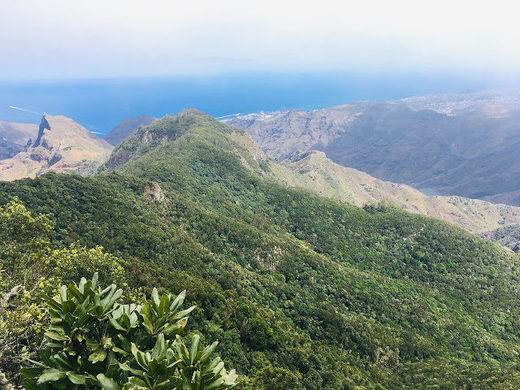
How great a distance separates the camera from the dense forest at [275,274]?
24042 mm

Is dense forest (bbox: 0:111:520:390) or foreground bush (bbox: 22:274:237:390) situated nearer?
foreground bush (bbox: 22:274:237:390)

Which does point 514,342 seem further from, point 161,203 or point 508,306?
point 161,203

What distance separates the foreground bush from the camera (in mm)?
5801

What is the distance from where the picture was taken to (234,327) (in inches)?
1797

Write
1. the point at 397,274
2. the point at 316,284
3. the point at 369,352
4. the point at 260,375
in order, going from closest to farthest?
the point at 260,375, the point at 369,352, the point at 316,284, the point at 397,274

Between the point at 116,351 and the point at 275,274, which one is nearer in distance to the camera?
the point at 116,351

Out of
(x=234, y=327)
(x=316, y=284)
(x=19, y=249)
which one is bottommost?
(x=316, y=284)

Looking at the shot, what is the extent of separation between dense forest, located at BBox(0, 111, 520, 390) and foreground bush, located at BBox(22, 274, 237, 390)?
709 cm

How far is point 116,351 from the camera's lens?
630 cm

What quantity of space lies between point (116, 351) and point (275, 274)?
77286mm

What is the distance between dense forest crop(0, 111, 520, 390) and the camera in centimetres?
2404

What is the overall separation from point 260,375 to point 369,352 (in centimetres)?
3622

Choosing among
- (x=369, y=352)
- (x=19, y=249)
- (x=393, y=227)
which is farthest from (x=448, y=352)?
(x=19, y=249)

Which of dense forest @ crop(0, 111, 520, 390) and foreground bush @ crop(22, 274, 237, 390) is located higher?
foreground bush @ crop(22, 274, 237, 390)
